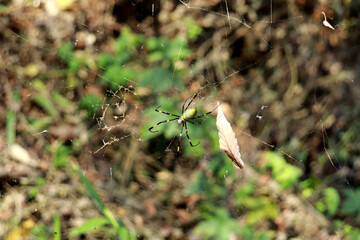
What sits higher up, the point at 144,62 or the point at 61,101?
the point at 144,62

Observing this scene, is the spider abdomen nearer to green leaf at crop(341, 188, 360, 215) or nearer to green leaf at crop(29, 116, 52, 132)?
green leaf at crop(29, 116, 52, 132)

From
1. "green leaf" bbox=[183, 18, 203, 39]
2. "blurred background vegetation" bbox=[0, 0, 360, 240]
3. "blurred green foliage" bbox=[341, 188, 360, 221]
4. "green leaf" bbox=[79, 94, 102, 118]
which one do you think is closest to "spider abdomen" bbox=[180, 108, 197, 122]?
"blurred background vegetation" bbox=[0, 0, 360, 240]

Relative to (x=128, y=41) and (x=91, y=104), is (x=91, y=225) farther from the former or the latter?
(x=128, y=41)

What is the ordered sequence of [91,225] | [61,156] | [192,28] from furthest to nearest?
[192,28], [61,156], [91,225]

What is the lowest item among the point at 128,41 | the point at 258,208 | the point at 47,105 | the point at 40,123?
the point at 258,208

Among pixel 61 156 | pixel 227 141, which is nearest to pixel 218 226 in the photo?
pixel 227 141

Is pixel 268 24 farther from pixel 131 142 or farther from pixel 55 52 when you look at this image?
pixel 55 52

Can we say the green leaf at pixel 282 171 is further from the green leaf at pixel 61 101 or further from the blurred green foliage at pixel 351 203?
the green leaf at pixel 61 101

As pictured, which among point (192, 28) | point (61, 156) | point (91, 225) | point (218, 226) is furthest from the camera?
point (192, 28)
